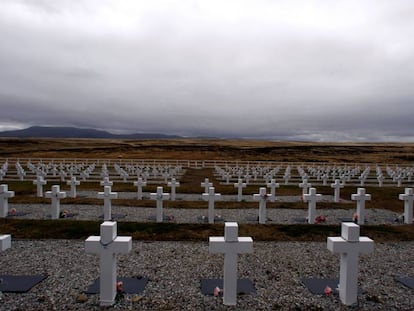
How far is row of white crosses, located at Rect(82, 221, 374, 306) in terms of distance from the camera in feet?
16.4

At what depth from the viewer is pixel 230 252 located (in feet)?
16.9

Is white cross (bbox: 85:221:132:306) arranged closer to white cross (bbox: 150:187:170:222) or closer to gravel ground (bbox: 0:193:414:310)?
gravel ground (bbox: 0:193:414:310)

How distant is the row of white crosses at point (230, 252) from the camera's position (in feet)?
16.4

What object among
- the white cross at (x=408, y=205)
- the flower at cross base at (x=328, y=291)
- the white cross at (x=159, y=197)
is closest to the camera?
the flower at cross base at (x=328, y=291)

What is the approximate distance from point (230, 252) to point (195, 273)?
1.50 metres

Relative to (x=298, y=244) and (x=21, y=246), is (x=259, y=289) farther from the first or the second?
(x=21, y=246)

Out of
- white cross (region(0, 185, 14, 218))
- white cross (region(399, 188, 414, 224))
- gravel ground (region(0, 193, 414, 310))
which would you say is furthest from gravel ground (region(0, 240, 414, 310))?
white cross (region(0, 185, 14, 218))

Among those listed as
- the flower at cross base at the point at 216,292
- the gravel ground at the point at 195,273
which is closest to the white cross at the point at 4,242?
the gravel ground at the point at 195,273

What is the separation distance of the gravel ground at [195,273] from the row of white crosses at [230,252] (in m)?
0.21

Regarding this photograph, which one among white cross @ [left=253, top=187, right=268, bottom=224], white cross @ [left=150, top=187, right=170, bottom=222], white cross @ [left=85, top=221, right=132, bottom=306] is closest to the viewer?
white cross @ [left=85, top=221, right=132, bottom=306]

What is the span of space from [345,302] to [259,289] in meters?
1.42

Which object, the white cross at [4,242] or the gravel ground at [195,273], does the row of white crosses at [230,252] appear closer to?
the white cross at [4,242]

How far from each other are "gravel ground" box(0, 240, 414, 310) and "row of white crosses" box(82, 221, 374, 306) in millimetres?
207

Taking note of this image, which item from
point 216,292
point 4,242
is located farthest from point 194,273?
point 4,242
